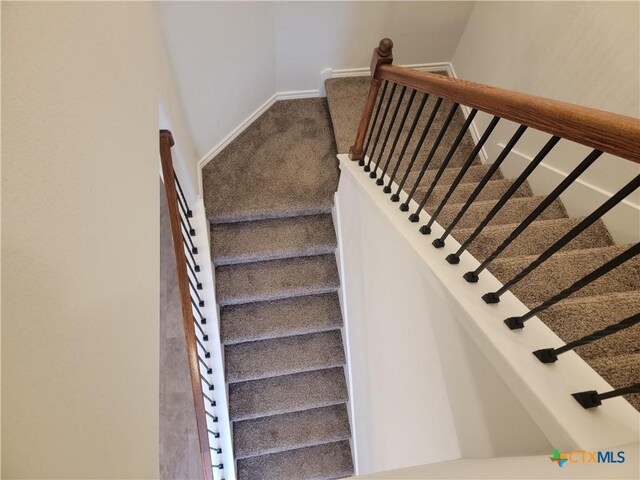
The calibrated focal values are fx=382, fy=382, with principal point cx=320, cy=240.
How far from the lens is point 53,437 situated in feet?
2.55

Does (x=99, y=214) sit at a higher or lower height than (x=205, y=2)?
lower

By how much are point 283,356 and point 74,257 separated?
2559 millimetres

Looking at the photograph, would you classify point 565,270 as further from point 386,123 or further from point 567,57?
point 386,123

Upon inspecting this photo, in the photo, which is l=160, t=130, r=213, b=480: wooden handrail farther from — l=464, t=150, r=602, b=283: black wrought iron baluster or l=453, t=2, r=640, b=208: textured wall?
l=453, t=2, r=640, b=208: textured wall

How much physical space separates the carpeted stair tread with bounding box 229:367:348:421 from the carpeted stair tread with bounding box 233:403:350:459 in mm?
160

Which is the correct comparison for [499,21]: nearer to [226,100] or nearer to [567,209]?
[567,209]

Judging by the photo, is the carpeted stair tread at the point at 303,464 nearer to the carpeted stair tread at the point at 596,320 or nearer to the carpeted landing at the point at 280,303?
the carpeted landing at the point at 280,303

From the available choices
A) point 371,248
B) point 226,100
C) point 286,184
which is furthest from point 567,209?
point 226,100

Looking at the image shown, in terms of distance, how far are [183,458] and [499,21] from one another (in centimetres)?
465

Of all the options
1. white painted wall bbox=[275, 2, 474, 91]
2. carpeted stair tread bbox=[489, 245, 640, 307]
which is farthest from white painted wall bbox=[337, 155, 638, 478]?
white painted wall bbox=[275, 2, 474, 91]

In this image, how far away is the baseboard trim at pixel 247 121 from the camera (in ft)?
10.6

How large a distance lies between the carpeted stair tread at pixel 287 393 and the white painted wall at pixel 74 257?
2.03 meters

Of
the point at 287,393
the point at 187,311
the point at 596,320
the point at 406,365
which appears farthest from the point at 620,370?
the point at 287,393

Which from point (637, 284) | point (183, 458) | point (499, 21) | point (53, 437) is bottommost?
point (183, 458)
